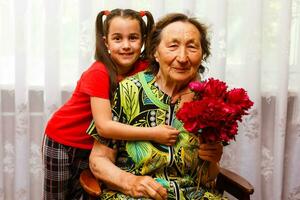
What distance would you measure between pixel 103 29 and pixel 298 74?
47.4 inches

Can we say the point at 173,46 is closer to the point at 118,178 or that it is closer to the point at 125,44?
the point at 125,44

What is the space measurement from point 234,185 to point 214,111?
52cm

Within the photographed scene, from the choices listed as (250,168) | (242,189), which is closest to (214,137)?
(242,189)

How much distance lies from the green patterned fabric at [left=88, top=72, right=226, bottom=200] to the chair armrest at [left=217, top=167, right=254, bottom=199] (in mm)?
98

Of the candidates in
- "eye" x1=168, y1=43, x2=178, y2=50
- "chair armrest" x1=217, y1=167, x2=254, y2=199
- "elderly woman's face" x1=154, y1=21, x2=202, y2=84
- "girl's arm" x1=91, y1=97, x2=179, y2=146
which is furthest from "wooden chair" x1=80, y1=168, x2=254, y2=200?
"eye" x1=168, y1=43, x2=178, y2=50

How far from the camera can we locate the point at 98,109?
1.84 meters

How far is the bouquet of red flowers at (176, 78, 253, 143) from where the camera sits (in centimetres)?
152

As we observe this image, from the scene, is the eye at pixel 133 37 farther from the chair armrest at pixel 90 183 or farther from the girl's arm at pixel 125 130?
the chair armrest at pixel 90 183

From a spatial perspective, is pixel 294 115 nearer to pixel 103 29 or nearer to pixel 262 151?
pixel 262 151

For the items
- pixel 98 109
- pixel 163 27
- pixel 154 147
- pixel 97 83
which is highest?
pixel 163 27

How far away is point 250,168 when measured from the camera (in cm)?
255

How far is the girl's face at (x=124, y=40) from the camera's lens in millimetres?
1918

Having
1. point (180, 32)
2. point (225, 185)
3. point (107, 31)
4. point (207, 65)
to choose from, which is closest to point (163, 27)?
point (180, 32)

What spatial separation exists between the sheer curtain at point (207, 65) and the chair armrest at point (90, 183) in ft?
1.85
